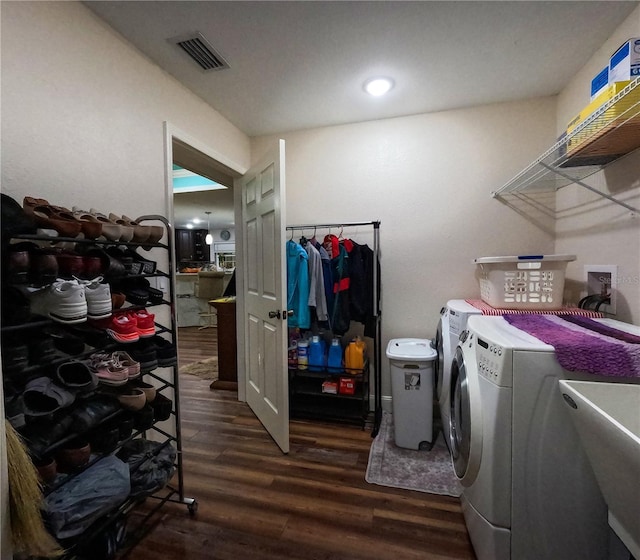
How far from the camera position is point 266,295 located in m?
2.12

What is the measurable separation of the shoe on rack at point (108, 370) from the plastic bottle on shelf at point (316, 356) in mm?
1419

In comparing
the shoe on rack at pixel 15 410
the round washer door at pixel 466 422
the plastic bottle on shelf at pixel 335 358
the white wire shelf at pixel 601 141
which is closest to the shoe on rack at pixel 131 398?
the shoe on rack at pixel 15 410

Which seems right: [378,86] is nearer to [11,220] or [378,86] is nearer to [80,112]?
[80,112]

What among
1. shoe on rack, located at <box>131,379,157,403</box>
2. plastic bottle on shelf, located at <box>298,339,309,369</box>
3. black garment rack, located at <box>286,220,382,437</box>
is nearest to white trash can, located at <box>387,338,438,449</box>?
black garment rack, located at <box>286,220,382,437</box>

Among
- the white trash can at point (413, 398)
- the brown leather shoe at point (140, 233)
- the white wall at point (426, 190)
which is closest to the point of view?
the brown leather shoe at point (140, 233)

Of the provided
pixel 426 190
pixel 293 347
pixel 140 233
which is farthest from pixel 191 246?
pixel 140 233

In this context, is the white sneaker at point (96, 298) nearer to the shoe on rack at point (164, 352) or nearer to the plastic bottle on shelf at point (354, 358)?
the shoe on rack at point (164, 352)

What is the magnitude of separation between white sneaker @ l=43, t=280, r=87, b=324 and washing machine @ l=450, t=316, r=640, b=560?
141cm

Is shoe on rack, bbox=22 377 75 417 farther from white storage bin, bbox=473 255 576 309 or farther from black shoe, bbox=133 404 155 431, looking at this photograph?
white storage bin, bbox=473 255 576 309

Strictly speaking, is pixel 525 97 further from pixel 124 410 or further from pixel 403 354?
pixel 124 410

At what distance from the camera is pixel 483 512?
3.59ft

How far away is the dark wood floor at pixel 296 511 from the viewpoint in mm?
1286

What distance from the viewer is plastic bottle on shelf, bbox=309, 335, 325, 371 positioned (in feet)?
7.72

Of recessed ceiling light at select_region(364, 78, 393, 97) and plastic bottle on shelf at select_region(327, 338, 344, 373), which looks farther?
plastic bottle on shelf at select_region(327, 338, 344, 373)
